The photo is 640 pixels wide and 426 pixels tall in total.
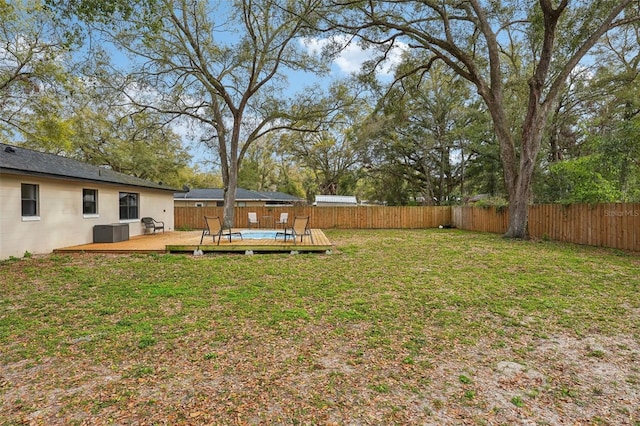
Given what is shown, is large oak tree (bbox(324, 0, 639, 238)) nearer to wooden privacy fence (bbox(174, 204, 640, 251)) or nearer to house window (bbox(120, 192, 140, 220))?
wooden privacy fence (bbox(174, 204, 640, 251))

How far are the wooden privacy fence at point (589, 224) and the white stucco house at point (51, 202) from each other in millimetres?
14893

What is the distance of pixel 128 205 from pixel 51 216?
3.24 metres

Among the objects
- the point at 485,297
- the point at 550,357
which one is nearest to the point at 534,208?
the point at 485,297

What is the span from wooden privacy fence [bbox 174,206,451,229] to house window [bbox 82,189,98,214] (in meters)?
7.69

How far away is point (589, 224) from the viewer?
31.9ft

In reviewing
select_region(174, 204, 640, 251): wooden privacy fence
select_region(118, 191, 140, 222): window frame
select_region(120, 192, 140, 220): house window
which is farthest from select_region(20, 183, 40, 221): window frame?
select_region(174, 204, 640, 251): wooden privacy fence

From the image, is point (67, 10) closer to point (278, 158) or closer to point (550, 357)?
point (550, 357)

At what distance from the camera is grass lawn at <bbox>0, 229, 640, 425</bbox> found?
209 centimetres

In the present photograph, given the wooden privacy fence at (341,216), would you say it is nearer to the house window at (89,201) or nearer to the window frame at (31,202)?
the house window at (89,201)

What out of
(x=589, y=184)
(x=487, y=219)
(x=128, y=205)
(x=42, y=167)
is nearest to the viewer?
(x=42, y=167)

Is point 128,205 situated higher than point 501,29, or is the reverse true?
point 501,29

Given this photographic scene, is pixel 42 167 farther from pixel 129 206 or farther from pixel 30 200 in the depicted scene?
pixel 129 206

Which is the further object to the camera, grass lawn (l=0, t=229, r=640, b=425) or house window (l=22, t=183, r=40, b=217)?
house window (l=22, t=183, r=40, b=217)

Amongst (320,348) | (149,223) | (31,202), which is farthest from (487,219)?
(31,202)
